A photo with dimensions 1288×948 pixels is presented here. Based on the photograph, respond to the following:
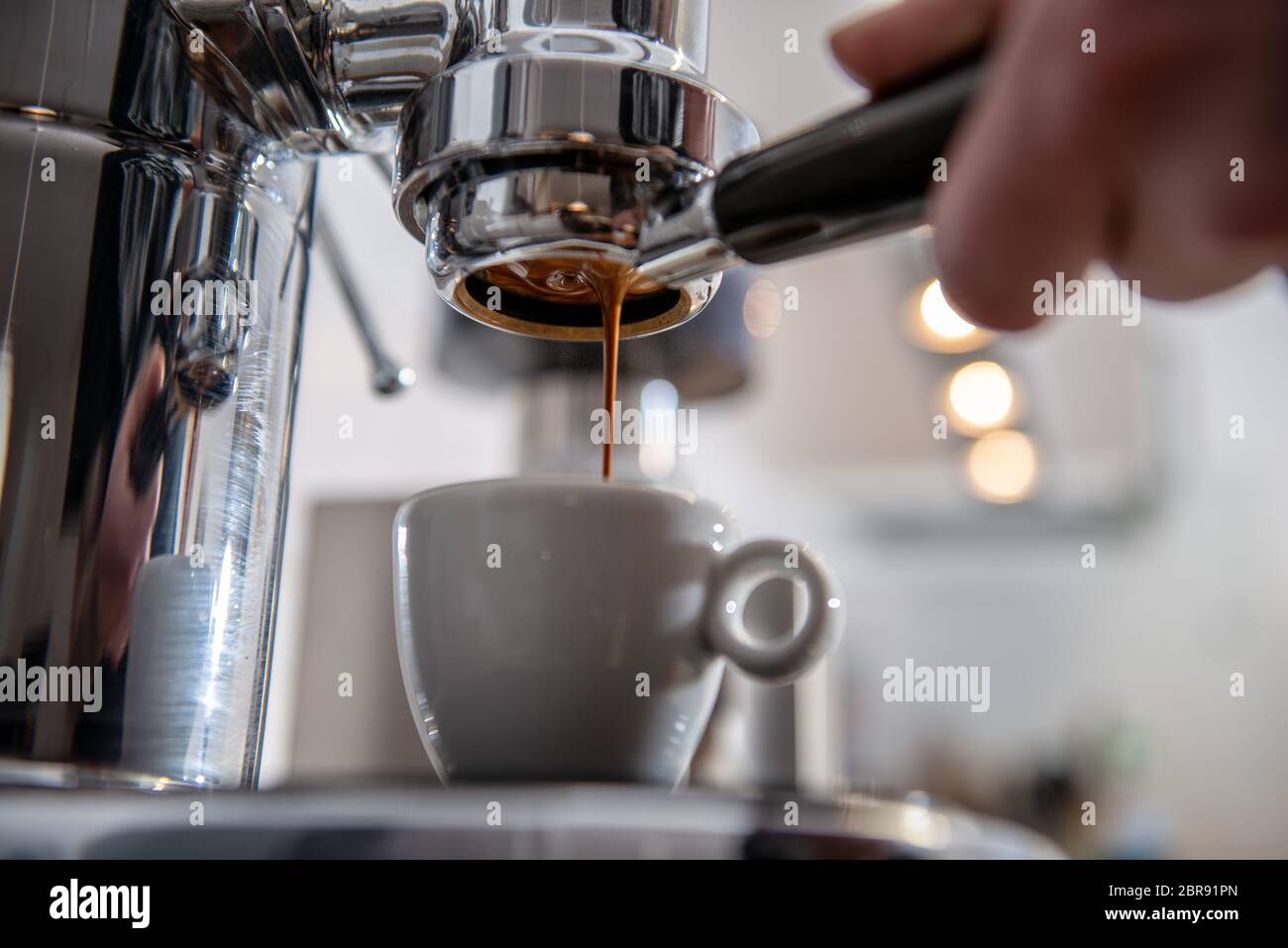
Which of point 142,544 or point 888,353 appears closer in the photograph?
point 142,544

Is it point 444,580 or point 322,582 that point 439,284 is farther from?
point 322,582

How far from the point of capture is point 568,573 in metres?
0.28

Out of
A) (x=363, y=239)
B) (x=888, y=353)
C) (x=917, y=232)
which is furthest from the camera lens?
(x=888, y=353)

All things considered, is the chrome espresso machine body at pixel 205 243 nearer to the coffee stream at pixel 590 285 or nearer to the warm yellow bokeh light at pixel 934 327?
the coffee stream at pixel 590 285

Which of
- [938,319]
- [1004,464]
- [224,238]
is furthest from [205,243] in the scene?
[1004,464]

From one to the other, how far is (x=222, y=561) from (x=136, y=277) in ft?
0.24

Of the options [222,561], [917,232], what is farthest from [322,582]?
[917,232]

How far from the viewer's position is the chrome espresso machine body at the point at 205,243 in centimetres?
27

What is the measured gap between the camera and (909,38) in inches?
8.3

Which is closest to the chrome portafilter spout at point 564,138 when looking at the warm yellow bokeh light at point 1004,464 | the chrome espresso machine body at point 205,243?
the chrome espresso machine body at point 205,243

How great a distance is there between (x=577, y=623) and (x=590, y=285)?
0.09 m

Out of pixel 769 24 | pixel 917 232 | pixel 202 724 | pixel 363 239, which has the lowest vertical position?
pixel 202 724

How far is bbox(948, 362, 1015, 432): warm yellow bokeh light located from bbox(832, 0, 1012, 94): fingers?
1670 mm

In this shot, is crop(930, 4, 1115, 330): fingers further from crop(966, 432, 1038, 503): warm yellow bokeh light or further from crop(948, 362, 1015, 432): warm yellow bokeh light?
crop(966, 432, 1038, 503): warm yellow bokeh light
